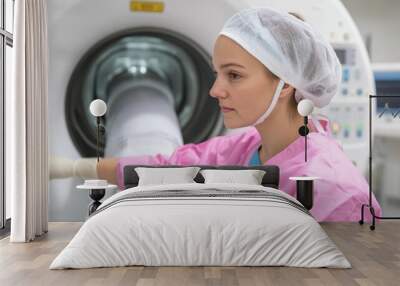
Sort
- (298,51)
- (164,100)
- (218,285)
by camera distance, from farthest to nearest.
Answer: (164,100) → (298,51) → (218,285)

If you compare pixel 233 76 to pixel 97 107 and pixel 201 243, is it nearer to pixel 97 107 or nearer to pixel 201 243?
pixel 97 107

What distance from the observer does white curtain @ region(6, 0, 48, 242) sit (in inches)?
181

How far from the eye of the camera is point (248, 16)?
17.7 feet

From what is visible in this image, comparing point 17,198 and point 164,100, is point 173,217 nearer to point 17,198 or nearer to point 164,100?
point 17,198

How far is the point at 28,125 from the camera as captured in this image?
4.68 m

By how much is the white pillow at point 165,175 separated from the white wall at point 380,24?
6.08ft

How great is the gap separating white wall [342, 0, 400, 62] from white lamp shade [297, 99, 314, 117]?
76cm

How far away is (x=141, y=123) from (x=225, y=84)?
755 mm

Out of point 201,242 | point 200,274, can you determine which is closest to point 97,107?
point 201,242

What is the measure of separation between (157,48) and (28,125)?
58.4 inches

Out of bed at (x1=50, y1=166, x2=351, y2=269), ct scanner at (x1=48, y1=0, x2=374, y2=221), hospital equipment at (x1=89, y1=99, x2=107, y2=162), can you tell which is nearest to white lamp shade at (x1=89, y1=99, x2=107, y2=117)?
hospital equipment at (x1=89, y1=99, x2=107, y2=162)

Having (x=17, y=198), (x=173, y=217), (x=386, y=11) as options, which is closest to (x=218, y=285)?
(x=173, y=217)

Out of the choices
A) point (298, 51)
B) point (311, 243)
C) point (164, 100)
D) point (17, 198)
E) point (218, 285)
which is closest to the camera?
point (218, 285)

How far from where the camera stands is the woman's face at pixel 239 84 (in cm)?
528
